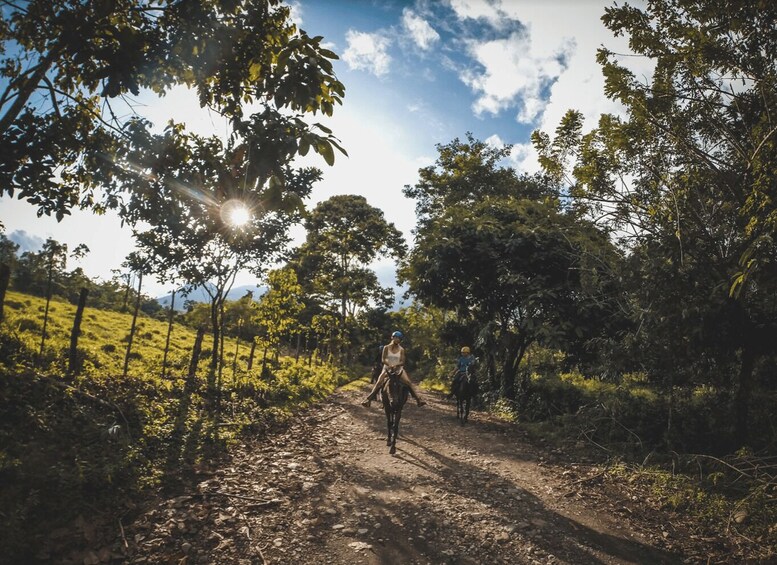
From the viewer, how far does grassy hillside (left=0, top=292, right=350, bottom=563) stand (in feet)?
15.0

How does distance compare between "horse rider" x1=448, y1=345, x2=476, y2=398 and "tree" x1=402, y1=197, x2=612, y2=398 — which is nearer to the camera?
"horse rider" x1=448, y1=345, x2=476, y2=398

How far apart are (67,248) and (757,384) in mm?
23873

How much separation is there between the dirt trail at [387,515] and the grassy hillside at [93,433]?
751 millimetres

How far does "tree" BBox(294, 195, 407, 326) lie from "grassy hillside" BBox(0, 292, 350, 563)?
18.4 m

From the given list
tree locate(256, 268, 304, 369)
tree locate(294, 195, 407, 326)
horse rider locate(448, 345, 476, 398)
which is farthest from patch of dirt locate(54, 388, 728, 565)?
tree locate(294, 195, 407, 326)

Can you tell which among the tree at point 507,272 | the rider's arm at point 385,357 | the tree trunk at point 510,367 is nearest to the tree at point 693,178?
the tree at point 507,272

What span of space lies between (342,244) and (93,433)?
25569 millimetres

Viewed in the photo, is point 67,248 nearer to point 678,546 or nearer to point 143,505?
point 143,505

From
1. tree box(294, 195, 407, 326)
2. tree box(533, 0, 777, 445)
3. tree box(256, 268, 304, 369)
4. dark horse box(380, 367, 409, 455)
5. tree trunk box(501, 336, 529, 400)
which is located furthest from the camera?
tree box(294, 195, 407, 326)

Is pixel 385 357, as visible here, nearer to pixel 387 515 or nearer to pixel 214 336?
pixel 387 515

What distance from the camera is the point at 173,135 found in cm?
638

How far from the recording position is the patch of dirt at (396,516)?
479 cm

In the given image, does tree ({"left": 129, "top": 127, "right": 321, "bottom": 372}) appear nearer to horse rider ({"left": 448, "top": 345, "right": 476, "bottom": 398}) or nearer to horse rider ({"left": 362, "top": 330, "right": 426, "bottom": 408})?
horse rider ({"left": 362, "top": 330, "right": 426, "bottom": 408})

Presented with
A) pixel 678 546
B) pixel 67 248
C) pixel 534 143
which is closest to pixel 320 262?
pixel 67 248
